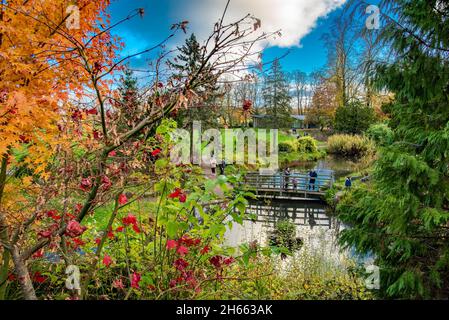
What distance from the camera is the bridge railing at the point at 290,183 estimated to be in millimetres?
14133

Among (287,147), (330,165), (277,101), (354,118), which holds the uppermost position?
(277,101)

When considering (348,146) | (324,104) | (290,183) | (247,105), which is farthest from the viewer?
(324,104)

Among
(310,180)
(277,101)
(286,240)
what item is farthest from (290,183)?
(277,101)

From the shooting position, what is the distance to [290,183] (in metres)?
14.4

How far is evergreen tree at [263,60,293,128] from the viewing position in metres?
32.2

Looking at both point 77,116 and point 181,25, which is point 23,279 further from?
point 181,25

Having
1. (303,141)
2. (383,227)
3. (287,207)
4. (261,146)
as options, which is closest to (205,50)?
(383,227)

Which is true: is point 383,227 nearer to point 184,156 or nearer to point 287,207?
point 184,156

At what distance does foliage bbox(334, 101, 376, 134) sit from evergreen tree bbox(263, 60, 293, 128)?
884 centimetres

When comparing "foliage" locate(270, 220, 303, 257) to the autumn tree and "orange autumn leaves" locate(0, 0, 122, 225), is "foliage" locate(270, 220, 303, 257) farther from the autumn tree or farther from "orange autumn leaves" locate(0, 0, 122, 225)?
"orange autumn leaves" locate(0, 0, 122, 225)

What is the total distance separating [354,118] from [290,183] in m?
11.7

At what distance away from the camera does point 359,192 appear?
3.72 m

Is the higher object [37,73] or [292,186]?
[37,73]

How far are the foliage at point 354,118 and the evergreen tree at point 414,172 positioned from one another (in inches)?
777
